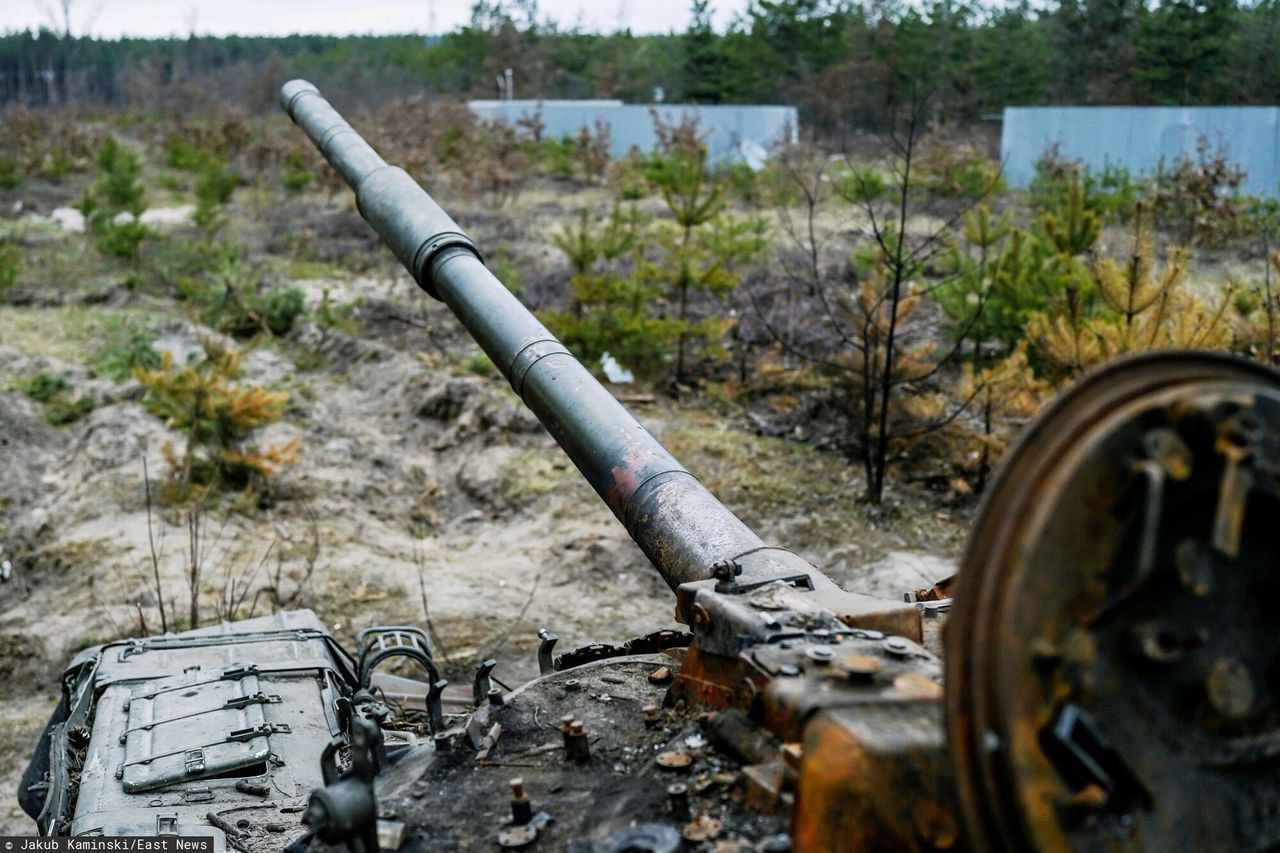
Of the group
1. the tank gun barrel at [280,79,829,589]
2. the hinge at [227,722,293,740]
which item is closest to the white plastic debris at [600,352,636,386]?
the tank gun barrel at [280,79,829,589]

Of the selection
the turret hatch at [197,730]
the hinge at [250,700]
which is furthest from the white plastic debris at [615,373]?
the hinge at [250,700]

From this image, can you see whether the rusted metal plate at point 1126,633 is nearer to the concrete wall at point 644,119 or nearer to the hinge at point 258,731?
the hinge at point 258,731

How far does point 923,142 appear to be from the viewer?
73.9ft

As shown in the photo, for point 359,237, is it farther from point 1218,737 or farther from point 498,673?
point 1218,737

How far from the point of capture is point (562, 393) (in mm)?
4246

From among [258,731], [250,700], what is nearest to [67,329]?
[250,700]

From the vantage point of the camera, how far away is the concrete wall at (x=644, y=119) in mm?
29156

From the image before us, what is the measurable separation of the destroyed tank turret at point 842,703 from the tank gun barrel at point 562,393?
16 mm

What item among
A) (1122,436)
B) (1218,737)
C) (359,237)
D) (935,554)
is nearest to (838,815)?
(1218,737)

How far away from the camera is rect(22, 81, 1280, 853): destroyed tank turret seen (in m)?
1.77

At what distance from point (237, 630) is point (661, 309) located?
30.0ft

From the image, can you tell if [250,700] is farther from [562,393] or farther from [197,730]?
[562,393]

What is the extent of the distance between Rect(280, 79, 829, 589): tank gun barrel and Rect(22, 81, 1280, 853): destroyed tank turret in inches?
0.6

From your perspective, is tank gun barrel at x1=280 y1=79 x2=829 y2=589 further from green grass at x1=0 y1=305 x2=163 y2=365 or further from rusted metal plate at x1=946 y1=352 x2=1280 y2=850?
green grass at x1=0 y1=305 x2=163 y2=365
